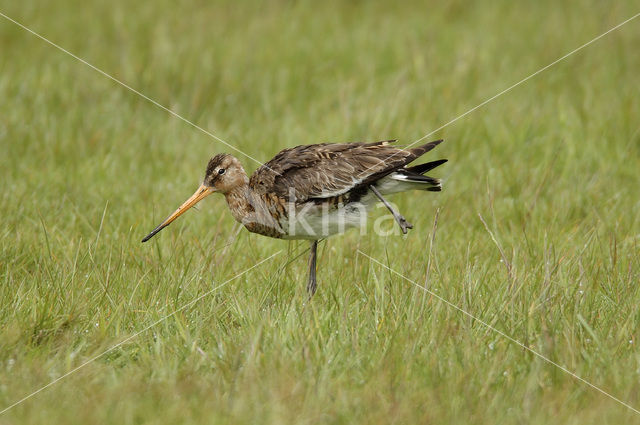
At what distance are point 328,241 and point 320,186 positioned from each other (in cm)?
102

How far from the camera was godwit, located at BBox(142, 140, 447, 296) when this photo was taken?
17.8 feet

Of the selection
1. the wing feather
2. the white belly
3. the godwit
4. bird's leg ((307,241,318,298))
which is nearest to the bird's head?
the godwit

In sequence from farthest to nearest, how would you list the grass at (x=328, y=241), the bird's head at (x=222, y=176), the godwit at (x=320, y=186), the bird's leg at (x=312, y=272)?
the bird's head at (x=222, y=176)
the godwit at (x=320, y=186)
the bird's leg at (x=312, y=272)
the grass at (x=328, y=241)

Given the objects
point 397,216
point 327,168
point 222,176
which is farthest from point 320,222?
point 222,176

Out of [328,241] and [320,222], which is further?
[328,241]

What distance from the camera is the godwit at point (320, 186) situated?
5.43 m

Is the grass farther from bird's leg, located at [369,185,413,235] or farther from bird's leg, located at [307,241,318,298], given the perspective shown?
bird's leg, located at [369,185,413,235]

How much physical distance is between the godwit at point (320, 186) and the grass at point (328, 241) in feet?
0.94

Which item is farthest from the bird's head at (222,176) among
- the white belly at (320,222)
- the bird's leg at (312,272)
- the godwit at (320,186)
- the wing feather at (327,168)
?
the bird's leg at (312,272)

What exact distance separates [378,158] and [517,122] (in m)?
3.14

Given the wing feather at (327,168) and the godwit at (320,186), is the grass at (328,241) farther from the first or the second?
the wing feather at (327,168)

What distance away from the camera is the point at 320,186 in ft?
17.8

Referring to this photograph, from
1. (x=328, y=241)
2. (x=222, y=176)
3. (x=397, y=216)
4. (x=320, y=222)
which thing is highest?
(x=222, y=176)

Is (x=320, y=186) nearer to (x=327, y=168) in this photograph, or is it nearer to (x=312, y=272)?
(x=327, y=168)
